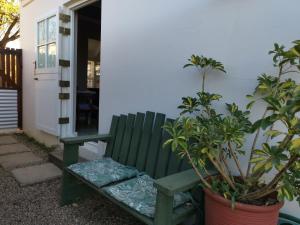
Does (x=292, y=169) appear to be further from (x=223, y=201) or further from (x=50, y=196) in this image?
(x=50, y=196)

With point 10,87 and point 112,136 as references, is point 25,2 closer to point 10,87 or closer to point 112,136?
point 10,87

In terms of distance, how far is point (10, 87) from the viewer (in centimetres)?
492

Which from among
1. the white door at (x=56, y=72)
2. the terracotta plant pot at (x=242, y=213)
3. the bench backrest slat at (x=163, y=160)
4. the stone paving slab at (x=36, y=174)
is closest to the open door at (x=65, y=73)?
the white door at (x=56, y=72)

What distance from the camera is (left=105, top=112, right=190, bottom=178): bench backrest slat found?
184 cm

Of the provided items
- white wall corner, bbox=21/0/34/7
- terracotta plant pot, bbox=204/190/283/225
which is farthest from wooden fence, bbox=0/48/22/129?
terracotta plant pot, bbox=204/190/283/225

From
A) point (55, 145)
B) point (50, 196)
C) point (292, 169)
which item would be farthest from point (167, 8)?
point (55, 145)

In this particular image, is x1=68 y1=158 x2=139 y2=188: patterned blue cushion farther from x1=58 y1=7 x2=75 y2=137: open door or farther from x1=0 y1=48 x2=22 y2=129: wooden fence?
x1=0 y1=48 x2=22 y2=129: wooden fence

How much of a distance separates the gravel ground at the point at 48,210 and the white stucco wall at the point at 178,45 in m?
0.89

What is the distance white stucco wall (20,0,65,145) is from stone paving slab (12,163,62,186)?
2.54 ft

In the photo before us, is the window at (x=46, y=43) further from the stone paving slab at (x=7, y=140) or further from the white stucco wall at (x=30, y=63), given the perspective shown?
the stone paving slab at (x=7, y=140)

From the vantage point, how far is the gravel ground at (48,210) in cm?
196

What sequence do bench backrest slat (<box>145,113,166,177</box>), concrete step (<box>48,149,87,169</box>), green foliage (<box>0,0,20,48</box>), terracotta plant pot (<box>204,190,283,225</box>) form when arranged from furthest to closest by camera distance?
green foliage (<box>0,0,20,48</box>)
concrete step (<box>48,149,87,169</box>)
bench backrest slat (<box>145,113,166,177</box>)
terracotta plant pot (<box>204,190,283,225</box>)

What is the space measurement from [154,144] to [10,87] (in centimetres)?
415

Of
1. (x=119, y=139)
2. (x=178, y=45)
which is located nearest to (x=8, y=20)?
(x=119, y=139)
